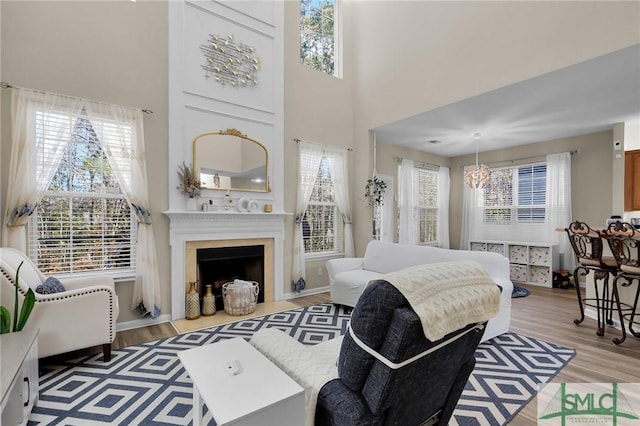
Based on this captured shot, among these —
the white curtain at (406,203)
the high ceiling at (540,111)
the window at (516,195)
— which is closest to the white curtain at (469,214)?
the window at (516,195)

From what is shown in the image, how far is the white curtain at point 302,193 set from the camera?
463 cm

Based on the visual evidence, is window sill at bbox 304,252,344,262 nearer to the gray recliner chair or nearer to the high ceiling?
the high ceiling

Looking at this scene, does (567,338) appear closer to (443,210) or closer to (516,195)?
(516,195)

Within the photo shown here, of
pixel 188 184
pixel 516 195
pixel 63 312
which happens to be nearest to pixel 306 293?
pixel 188 184

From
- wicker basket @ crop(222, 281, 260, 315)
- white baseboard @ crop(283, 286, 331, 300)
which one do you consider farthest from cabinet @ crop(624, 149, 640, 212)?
wicker basket @ crop(222, 281, 260, 315)

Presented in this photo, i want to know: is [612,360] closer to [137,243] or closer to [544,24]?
[544,24]

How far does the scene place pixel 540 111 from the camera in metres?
4.24

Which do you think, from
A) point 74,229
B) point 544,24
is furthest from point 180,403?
point 544,24

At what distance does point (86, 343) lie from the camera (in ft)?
8.14

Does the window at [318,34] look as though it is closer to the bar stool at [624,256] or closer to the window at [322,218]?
the window at [322,218]

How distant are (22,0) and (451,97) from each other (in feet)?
15.5
